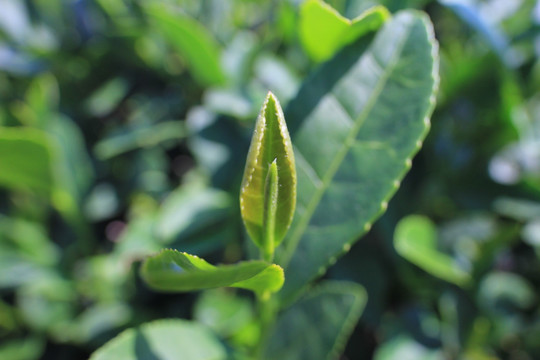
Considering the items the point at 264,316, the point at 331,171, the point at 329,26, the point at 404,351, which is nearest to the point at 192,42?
the point at 329,26

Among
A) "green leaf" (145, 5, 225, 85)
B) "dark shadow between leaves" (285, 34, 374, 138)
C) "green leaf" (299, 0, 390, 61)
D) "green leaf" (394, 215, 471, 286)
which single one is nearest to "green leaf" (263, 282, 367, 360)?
"green leaf" (394, 215, 471, 286)

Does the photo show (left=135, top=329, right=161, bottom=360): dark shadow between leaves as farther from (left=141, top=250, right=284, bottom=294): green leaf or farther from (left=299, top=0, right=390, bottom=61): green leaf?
(left=299, top=0, right=390, bottom=61): green leaf

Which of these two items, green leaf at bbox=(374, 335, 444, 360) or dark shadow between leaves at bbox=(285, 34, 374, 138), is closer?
dark shadow between leaves at bbox=(285, 34, 374, 138)

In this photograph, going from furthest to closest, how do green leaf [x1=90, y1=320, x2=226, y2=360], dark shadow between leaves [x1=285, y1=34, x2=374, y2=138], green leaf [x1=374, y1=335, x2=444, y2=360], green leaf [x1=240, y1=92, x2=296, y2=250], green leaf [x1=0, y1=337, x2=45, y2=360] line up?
→ green leaf [x1=0, y1=337, x2=45, y2=360] → green leaf [x1=374, y1=335, x2=444, y2=360] → dark shadow between leaves [x1=285, y1=34, x2=374, y2=138] → green leaf [x1=90, y1=320, x2=226, y2=360] → green leaf [x1=240, y1=92, x2=296, y2=250]

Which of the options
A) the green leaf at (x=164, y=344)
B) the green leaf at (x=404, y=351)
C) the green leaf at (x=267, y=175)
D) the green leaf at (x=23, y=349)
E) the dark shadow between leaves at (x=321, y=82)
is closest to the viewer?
the green leaf at (x=267, y=175)

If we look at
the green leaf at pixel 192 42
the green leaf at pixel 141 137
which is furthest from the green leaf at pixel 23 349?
the green leaf at pixel 192 42

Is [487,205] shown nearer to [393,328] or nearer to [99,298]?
[393,328]

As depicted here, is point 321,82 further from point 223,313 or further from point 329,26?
point 223,313

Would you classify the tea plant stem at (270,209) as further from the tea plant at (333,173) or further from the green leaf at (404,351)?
the green leaf at (404,351)

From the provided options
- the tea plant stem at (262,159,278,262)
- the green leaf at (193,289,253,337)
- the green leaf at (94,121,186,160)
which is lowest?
the green leaf at (193,289,253,337)
